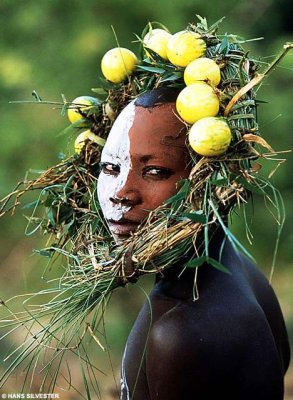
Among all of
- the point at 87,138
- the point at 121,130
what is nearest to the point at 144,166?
the point at 121,130

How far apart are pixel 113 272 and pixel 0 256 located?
3406 millimetres

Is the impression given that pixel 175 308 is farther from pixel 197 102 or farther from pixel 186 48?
pixel 186 48

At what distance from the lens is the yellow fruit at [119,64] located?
2895 millimetres

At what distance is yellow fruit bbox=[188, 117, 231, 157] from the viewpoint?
8.22 feet

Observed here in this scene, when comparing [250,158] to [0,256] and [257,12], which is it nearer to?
[257,12]

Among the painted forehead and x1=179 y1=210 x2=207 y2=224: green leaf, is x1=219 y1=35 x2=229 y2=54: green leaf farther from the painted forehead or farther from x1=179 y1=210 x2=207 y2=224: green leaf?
x1=179 y1=210 x2=207 y2=224: green leaf

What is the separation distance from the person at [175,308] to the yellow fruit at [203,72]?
87mm

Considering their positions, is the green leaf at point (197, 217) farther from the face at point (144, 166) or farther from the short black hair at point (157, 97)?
the short black hair at point (157, 97)

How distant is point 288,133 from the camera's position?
529cm

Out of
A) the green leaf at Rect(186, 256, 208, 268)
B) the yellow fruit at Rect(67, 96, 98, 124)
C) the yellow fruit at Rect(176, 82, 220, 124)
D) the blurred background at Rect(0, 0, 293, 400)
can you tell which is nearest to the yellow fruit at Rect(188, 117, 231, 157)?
the yellow fruit at Rect(176, 82, 220, 124)

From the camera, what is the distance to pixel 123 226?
2631mm

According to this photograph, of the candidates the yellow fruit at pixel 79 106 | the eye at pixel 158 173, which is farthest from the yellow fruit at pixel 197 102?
the yellow fruit at pixel 79 106

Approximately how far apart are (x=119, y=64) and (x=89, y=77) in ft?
7.50

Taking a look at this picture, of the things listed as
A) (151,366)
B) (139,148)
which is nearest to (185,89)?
(139,148)
